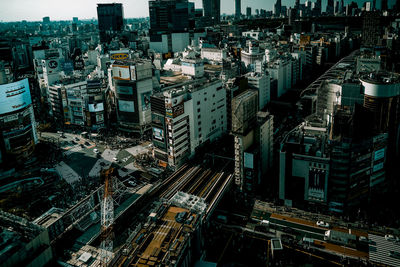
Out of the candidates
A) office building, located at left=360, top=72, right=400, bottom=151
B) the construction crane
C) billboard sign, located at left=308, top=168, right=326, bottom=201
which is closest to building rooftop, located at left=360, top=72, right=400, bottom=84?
office building, located at left=360, top=72, right=400, bottom=151

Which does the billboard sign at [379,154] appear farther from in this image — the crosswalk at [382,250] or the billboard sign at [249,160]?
the billboard sign at [249,160]

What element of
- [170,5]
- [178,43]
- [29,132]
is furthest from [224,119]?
[170,5]

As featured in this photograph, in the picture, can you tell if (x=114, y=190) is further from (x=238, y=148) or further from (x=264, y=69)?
(x=264, y=69)

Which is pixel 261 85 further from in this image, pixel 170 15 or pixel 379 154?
pixel 170 15

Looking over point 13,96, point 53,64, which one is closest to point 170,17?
point 53,64

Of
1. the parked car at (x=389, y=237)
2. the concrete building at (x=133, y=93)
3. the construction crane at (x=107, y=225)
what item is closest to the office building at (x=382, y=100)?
the parked car at (x=389, y=237)

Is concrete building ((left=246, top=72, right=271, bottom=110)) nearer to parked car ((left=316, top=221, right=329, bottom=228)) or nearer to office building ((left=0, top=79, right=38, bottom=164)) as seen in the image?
parked car ((left=316, top=221, right=329, bottom=228))
